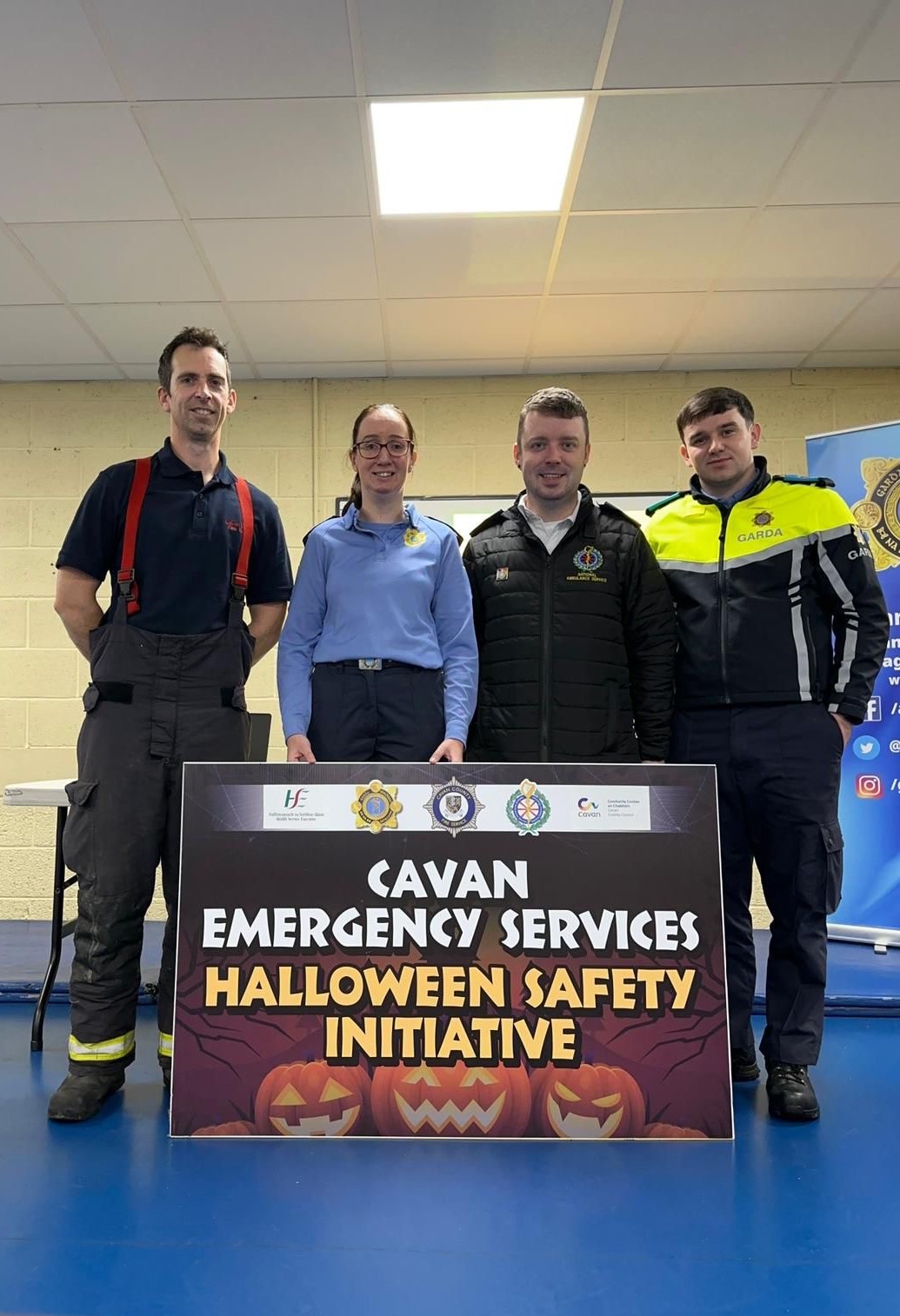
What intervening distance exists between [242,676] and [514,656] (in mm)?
652

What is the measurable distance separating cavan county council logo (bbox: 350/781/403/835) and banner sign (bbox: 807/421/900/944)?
2.52 metres

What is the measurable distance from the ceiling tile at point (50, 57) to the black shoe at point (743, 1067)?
3.00 m

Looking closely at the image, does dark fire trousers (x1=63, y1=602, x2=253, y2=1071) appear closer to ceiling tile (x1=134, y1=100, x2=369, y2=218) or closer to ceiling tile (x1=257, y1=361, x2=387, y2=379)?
ceiling tile (x1=134, y1=100, x2=369, y2=218)

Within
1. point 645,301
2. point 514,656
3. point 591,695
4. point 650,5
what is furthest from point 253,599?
point 645,301

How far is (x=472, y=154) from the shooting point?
108 inches

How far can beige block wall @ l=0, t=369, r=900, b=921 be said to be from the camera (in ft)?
14.4

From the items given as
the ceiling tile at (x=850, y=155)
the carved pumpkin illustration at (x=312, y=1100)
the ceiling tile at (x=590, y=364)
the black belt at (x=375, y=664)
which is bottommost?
the carved pumpkin illustration at (x=312, y=1100)

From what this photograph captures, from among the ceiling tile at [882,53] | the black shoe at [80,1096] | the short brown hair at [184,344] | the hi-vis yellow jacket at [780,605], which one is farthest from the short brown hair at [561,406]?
the black shoe at [80,1096]

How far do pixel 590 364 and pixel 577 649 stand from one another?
270cm

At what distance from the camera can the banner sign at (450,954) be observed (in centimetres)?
178

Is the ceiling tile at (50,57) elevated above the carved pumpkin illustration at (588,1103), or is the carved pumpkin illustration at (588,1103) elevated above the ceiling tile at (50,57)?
the ceiling tile at (50,57)

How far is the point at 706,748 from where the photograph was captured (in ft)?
6.91

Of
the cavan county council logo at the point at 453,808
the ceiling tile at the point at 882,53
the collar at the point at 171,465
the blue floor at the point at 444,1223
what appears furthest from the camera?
the ceiling tile at the point at 882,53

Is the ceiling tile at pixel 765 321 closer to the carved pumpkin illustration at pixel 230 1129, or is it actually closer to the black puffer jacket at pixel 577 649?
the black puffer jacket at pixel 577 649
